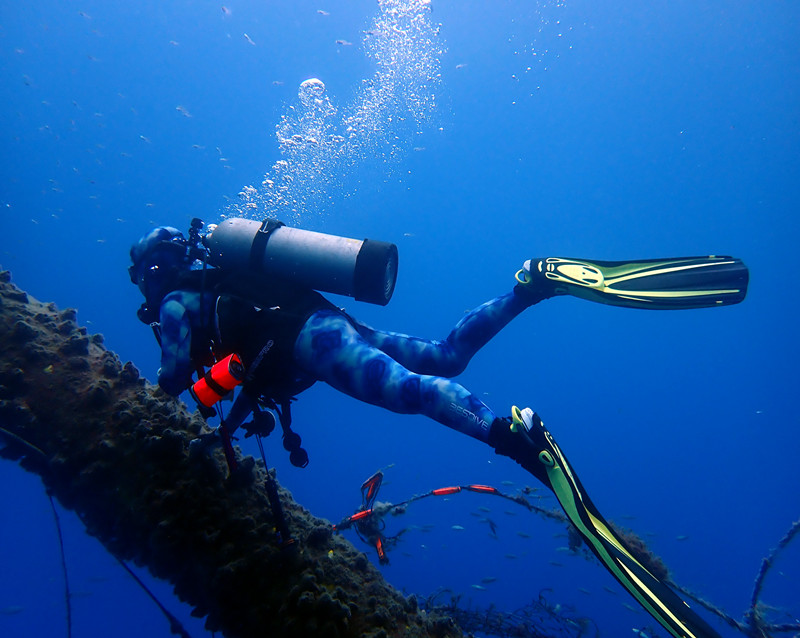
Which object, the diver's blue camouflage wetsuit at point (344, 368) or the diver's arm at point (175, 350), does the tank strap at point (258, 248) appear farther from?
the diver's arm at point (175, 350)

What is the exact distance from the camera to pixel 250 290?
4.05 m

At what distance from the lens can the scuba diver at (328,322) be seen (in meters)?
3.25

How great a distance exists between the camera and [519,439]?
3.26 m

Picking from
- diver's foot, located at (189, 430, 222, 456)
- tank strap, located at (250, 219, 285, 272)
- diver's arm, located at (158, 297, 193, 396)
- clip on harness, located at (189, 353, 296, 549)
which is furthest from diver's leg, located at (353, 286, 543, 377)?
diver's foot, located at (189, 430, 222, 456)

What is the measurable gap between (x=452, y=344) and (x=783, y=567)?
78.1 m

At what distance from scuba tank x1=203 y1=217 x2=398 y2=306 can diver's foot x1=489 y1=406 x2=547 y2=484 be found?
67.3 inches

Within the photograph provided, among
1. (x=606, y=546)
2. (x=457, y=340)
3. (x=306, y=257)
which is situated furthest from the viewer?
(x=457, y=340)

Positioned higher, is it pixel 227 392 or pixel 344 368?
pixel 344 368

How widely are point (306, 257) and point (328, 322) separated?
2.38ft

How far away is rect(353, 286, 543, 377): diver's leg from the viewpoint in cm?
489

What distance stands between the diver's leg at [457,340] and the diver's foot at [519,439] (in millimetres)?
1559

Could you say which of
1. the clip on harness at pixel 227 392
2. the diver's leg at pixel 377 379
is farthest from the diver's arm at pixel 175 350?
the diver's leg at pixel 377 379

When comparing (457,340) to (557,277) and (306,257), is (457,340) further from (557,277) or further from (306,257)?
(306,257)

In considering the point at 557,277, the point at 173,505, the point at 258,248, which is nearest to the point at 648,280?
the point at 557,277
